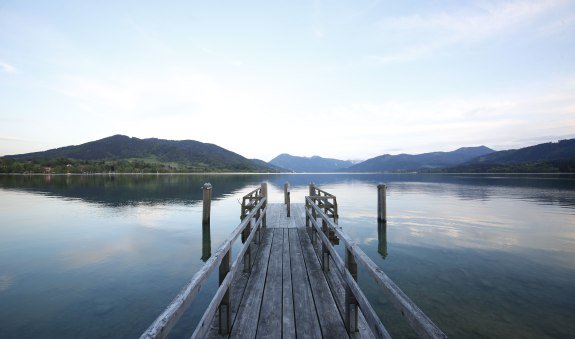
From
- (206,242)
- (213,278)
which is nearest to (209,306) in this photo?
(213,278)

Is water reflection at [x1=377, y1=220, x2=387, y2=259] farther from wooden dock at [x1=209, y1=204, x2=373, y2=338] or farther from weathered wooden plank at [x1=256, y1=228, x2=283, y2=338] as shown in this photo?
weathered wooden plank at [x1=256, y1=228, x2=283, y2=338]

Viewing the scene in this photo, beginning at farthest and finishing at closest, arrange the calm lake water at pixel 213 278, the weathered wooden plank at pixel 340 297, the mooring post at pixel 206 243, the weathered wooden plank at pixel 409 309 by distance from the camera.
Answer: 1. the mooring post at pixel 206 243
2. the calm lake water at pixel 213 278
3. the weathered wooden plank at pixel 340 297
4. the weathered wooden plank at pixel 409 309

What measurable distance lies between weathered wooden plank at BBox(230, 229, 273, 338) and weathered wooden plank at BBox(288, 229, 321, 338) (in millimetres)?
811

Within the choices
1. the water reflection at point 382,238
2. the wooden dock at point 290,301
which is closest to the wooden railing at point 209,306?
the wooden dock at point 290,301

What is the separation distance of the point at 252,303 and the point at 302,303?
1.10 m

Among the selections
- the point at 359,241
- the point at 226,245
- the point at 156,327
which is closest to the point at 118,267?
the point at 226,245

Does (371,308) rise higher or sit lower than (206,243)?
higher

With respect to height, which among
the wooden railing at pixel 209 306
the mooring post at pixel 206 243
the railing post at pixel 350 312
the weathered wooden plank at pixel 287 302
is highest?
the wooden railing at pixel 209 306

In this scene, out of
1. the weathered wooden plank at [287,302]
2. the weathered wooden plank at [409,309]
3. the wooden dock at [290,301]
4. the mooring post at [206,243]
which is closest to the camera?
the weathered wooden plank at [409,309]

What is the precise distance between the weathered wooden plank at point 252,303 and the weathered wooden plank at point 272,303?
0.35ft

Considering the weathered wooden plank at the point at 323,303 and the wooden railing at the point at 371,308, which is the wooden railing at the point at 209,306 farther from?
the wooden railing at the point at 371,308

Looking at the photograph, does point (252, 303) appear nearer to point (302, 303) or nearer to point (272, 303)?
point (272, 303)

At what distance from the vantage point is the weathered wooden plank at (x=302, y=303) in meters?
4.79

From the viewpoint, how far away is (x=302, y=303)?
5.80m
